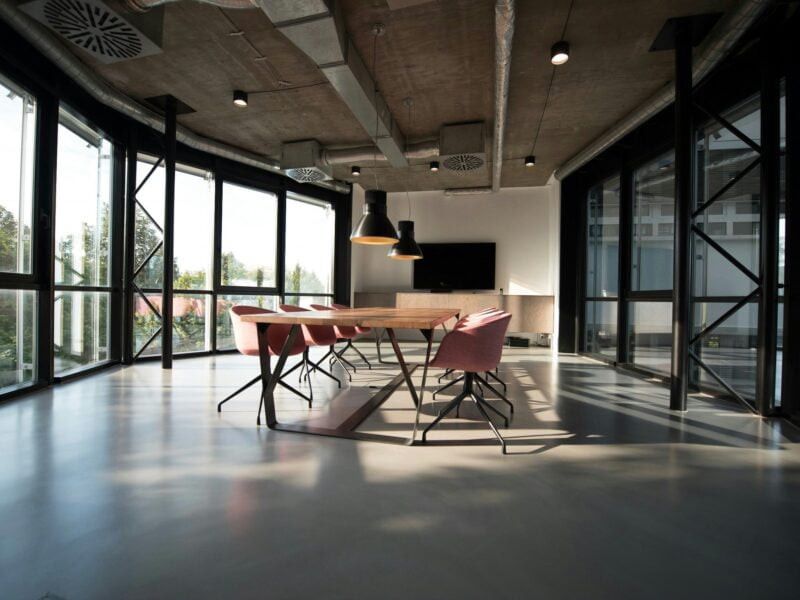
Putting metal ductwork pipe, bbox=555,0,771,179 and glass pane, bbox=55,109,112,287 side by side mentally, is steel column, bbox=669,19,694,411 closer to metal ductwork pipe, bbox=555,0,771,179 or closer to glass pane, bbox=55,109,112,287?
metal ductwork pipe, bbox=555,0,771,179

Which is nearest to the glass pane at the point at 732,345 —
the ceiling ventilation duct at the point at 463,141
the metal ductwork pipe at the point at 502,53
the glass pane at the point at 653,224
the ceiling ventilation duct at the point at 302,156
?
the glass pane at the point at 653,224

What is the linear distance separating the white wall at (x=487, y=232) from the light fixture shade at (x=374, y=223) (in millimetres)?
3991

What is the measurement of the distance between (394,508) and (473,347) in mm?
1217

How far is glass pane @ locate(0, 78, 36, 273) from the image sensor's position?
3.56 m

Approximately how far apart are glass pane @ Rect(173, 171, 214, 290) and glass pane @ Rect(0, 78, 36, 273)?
2.16 meters

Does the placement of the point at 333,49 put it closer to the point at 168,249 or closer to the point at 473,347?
the point at 473,347

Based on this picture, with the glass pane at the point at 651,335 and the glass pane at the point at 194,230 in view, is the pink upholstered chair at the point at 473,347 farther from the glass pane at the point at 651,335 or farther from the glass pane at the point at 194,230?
the glass pane at the point at 194,230

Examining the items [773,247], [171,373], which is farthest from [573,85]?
[171,373]

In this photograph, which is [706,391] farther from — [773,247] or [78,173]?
[78,173]

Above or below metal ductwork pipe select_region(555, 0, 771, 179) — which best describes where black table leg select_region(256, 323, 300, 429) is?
below

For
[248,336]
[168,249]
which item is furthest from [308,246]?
[248,336]

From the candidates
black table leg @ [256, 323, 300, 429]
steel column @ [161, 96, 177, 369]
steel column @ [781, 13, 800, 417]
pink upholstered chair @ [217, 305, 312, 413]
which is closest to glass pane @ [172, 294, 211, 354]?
steel column @ [161, 96, 177, 369]

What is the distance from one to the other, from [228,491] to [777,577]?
2145 millimetres

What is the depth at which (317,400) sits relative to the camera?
371 centimetres
